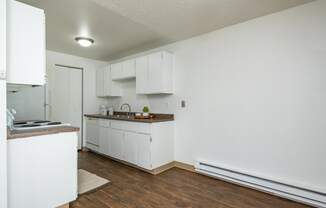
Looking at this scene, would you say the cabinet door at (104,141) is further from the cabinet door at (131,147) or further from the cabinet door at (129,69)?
the cabinet door at (129,69)

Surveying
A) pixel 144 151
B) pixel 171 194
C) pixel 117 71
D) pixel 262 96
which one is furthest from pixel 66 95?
pixel 262 96

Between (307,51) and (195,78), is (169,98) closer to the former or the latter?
(195,78)

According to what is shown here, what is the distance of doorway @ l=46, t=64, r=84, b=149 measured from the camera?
13.2ft

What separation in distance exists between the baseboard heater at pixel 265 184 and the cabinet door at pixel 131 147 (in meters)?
1.10

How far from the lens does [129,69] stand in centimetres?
375

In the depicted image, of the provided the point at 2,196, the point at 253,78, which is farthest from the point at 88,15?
the point at 253,78

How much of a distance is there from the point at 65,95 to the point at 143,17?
3020 mm

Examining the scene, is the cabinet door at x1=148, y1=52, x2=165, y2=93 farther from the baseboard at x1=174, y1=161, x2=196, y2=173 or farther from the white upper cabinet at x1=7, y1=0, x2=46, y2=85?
the white upper cabinet at x1=7, y1=0, x2=46, y2=85

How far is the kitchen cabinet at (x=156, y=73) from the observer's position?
318cm

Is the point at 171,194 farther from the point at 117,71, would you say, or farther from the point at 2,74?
the point at 117,71

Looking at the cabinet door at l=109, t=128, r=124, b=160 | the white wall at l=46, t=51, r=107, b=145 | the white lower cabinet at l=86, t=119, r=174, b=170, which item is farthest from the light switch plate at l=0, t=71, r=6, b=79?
the white wall at l=46, t=51, r=107, b=145

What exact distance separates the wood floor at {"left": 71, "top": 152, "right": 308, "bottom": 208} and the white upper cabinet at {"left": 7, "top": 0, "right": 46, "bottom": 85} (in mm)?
1520

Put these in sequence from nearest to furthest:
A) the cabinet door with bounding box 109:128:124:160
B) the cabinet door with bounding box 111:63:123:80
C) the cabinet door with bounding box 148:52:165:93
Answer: the cabinet door with bounding box 148:52:165:93
the cabinet door with bounding box 109:128:124:160
the cabinet door with bounding box 111:63:123:80

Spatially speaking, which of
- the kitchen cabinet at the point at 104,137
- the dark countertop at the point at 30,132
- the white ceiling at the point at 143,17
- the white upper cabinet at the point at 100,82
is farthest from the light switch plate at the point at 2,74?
the white upper cabinet at the point at 100,82
